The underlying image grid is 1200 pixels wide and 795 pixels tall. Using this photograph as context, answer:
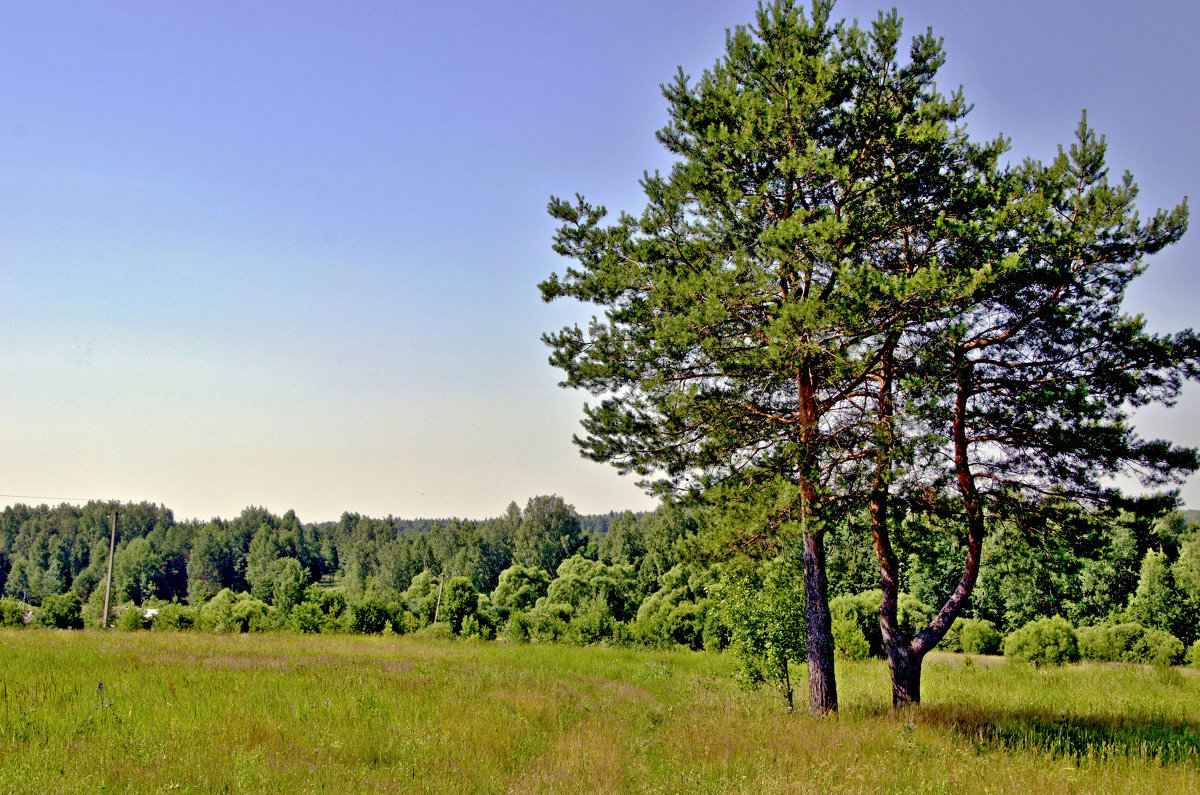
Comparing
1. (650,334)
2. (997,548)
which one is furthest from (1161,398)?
(650,334)

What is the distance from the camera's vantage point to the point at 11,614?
27.0m

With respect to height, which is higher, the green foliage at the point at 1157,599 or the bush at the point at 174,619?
the green foliage at the point at 1157,599

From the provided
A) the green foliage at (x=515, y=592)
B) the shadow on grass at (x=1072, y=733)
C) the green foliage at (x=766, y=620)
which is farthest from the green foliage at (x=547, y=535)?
the shadow on grass at (x=1072, y=733)

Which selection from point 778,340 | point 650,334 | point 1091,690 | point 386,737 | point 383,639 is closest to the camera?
point 386,737

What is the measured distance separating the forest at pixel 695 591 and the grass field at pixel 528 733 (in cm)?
237

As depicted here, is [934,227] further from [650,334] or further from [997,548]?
[997,548]

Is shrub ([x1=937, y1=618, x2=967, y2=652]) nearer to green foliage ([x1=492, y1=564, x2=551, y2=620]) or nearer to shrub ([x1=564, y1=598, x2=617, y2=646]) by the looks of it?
shrub ([x1=564, y1=598, x2=617, y2=646])

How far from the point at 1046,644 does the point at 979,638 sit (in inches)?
168

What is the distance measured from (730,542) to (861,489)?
2329 millimetres

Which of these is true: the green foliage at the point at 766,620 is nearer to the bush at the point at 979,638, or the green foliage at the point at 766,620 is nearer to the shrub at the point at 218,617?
the bush at the point at 979,638

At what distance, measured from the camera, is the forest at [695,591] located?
452 inches

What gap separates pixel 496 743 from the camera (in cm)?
862

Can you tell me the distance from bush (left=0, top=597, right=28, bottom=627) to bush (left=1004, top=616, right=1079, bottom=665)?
3783cm

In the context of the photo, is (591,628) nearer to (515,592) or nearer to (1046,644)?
(515,592)
